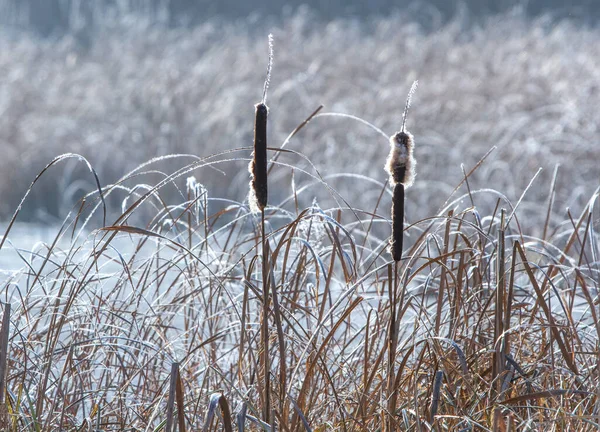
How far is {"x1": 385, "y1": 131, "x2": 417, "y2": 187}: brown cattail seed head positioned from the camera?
115cm

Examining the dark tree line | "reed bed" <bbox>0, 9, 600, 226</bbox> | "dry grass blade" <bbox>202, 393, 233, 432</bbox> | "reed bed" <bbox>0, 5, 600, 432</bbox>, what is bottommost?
"dry grass blade" <bbox>202, 393, 233, 432</bbox>

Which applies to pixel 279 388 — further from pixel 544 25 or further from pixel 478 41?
pixel 544 25

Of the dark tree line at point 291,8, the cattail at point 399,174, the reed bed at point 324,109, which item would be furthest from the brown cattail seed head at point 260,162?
the dark tree line at point 291,8

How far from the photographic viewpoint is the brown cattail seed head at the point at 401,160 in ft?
3.76

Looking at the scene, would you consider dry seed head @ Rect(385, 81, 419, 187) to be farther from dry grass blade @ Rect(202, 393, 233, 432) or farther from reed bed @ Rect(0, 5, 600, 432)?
dry grass blade @ Rect(202, 393, 233, 432)

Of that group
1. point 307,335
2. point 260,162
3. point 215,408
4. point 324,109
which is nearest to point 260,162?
point 260,162

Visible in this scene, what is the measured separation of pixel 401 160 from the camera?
3.76 ft

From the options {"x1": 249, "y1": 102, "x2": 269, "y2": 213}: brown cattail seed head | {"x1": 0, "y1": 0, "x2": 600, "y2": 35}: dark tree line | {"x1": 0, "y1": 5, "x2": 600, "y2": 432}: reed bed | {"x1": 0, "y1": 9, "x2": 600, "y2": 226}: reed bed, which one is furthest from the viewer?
{"x1": 0, "y1": 0, "x2": 600, "y2": 35}: dark tree line

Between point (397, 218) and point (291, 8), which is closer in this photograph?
point (397, 218)

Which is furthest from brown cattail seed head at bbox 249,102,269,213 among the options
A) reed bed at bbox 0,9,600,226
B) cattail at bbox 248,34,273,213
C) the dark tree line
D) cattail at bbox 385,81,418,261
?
the dark tree line

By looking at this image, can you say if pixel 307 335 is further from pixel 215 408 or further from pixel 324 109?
pixel 324 109

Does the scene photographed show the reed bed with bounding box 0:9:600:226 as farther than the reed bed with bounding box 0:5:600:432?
Yes

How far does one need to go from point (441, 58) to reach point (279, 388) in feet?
22.9

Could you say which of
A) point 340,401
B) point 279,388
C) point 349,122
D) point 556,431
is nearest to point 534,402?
point 556,431
